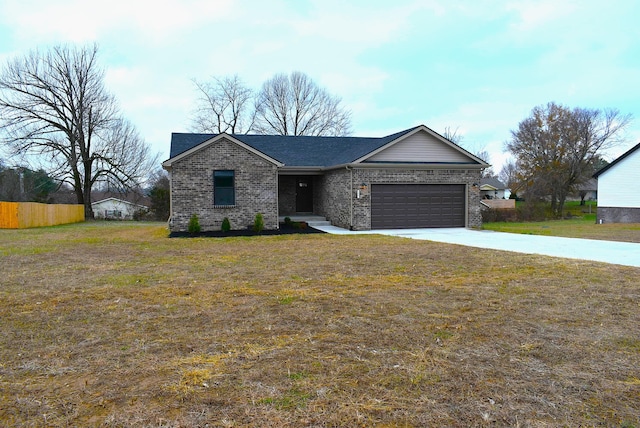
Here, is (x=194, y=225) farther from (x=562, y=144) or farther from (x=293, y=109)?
(x=562, y=144)

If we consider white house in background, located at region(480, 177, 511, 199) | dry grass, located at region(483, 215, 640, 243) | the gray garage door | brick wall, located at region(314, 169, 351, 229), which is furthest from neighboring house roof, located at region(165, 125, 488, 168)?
white house in background, located at region(480, 177, 511, 199)

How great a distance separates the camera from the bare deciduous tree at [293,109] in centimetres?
4309

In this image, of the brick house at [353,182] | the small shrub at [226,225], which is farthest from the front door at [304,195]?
the small shrub at [226,225]

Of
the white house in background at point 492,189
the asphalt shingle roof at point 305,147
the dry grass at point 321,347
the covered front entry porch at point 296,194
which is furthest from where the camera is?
the white house in background at point 492,189

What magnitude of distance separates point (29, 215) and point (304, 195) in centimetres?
1500

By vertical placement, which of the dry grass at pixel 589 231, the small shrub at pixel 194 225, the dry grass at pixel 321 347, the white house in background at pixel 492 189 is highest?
the white house in background at pixel 492 189

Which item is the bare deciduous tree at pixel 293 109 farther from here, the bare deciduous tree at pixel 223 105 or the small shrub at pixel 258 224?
the small shrub at pixel 258 224

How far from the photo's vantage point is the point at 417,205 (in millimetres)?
20344

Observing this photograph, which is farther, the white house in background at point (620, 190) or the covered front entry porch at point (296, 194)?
the white house in background at point (620, 190)

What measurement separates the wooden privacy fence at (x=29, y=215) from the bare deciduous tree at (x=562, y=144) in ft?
120

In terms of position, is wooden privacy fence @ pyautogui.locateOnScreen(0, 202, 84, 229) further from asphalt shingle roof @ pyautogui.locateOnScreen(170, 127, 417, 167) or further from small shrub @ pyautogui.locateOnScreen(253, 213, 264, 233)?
small shrub @ pyautogui.locateOnScreen(253, 213, 264, 233)

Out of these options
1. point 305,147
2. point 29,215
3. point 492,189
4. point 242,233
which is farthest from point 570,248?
point 492,189

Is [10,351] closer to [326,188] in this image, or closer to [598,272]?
[598,272]

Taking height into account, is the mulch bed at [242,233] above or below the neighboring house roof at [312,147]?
below
